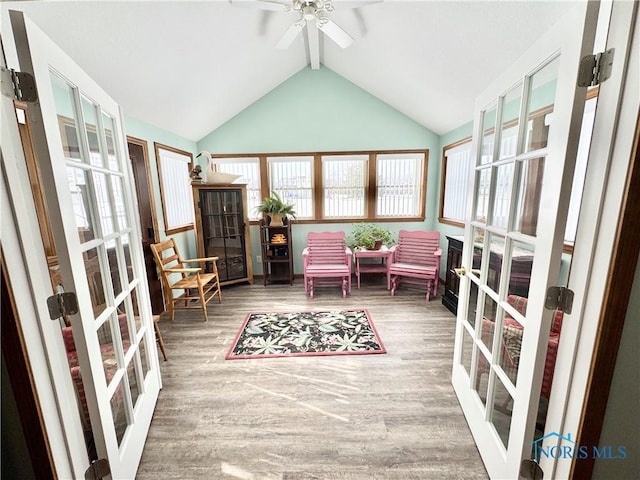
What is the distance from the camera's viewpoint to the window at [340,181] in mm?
4164

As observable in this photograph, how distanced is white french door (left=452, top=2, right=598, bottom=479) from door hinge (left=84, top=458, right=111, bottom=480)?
1749 mm

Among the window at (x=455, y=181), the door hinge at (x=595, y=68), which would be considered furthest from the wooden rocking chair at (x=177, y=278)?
the window at (x=455, y=181)

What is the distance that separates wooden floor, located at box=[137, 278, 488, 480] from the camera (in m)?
1.38

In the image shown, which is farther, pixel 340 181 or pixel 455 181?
pixel 340 181

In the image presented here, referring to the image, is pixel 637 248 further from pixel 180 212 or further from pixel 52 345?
pixel 180 212

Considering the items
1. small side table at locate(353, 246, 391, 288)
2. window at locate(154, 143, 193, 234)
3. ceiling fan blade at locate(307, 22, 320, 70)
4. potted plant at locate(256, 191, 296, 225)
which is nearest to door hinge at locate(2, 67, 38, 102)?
ceiling fan blade at locate(307, 22, 320, 70)

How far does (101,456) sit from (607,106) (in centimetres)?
227

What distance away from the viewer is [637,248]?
0.77m

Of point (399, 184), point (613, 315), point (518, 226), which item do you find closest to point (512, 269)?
Result: point (518, 226)

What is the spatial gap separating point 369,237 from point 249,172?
218 cm

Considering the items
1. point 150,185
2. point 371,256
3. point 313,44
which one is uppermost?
point 313,44

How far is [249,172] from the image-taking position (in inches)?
167

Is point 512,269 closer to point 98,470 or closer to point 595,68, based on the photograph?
point 595,68

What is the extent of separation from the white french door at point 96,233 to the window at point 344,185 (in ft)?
9.84
